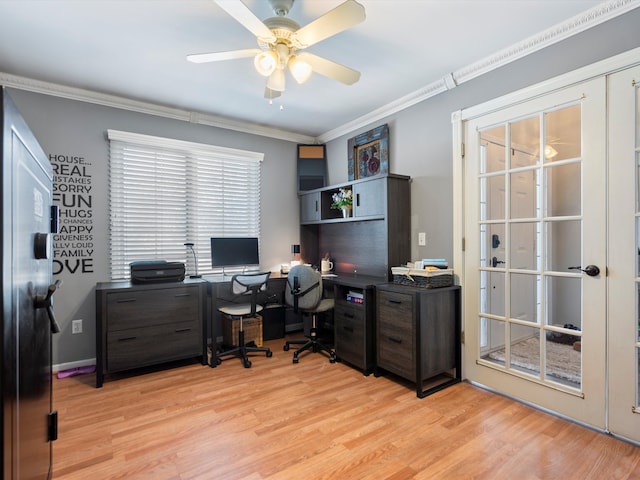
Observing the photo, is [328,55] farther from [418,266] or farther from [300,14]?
[418,266]

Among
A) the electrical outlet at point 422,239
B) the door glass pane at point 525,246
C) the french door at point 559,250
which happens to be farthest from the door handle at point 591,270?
the electrical outlet at point 422,239

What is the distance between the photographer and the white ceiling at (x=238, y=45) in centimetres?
208

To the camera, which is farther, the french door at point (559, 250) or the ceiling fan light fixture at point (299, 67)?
the ceiling fan light fixture at point (299, 67)

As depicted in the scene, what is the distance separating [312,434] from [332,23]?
2.35 metres

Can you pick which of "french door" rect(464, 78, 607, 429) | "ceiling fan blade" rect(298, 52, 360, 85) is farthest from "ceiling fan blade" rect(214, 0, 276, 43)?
"french door" rect(464, 78, 607, 429)

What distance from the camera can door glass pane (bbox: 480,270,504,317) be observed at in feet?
8.68

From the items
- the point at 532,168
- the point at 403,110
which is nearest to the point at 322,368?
the point at 532,168

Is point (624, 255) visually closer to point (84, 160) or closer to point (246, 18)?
point (246, 18)

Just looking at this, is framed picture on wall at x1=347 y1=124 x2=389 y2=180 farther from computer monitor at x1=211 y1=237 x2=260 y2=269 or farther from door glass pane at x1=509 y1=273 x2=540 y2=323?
door glass pane at x1=509 y1=273 x2=540 y2=323

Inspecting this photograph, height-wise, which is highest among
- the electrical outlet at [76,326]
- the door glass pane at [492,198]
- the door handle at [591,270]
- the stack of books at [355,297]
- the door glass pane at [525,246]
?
the door glass pane at [492,198]

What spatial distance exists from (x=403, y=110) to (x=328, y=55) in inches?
44.7

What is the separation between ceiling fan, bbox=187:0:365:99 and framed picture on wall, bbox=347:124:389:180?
1.36 m

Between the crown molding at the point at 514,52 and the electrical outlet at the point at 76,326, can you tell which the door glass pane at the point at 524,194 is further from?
the electrical outlet at the point at 76,326

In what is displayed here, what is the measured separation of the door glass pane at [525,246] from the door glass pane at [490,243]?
0.36 ft
